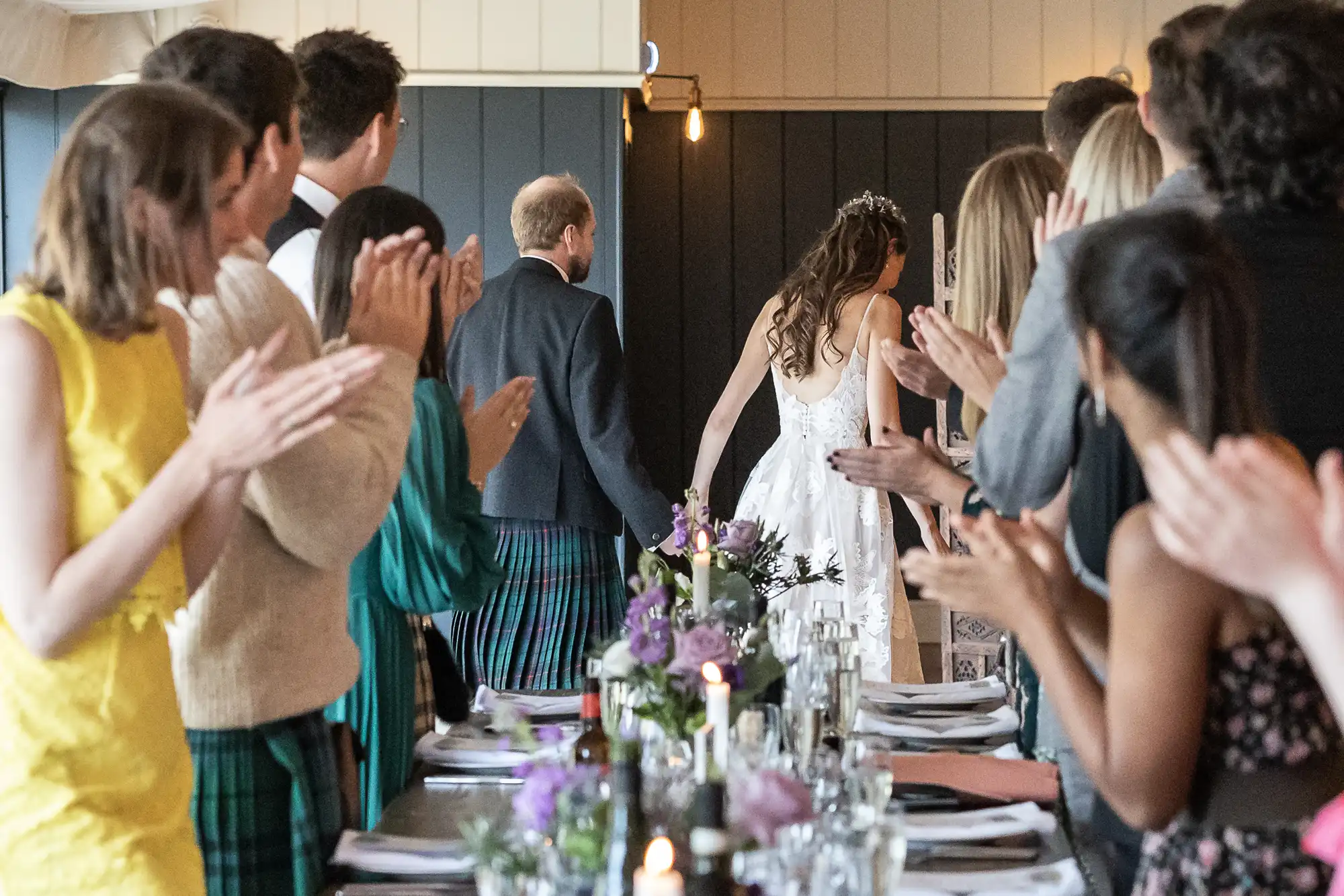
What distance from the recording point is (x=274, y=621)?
5.79 feet

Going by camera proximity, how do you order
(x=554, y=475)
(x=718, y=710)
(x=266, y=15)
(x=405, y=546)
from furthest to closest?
(x=266, y=15) < (x=554, y=475) < (x=405, y=546) < (x=718, y=710)

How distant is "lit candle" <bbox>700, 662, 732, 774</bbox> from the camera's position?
153 centimetres

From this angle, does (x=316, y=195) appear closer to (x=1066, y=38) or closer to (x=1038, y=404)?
(x=1038, y=404)

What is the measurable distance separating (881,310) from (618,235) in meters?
1.31

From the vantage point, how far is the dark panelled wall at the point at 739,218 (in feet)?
22.6

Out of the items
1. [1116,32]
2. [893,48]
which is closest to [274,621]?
[893,48]

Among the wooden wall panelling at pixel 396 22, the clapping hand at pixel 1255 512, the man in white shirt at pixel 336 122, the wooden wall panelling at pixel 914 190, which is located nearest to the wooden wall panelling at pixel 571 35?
the wooden wall panelling at pixel 396 22

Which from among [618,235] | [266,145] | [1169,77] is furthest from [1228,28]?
[618,235]

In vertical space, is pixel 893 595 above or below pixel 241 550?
below

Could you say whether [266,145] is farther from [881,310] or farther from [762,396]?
[762,396]

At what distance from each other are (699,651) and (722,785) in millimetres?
401

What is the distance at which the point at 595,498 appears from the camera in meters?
3.77

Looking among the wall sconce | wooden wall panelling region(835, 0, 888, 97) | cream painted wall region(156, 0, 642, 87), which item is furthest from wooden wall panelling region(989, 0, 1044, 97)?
cream painted wall region(156, 0, 642, 87)

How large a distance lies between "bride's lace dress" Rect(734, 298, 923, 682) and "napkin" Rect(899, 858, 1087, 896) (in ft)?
9.45
